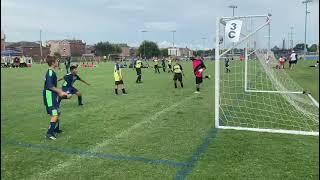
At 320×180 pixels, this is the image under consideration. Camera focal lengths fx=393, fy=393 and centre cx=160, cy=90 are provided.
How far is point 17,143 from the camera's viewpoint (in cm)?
759

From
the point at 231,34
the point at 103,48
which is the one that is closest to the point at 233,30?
the point at 231,34

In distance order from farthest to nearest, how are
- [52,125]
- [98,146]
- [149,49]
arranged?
1. [149,49]
2. [52,125]
3. [98,146]

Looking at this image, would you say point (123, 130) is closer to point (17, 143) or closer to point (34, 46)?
point (17, 143)

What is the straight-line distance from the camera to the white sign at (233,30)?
8.87 meters

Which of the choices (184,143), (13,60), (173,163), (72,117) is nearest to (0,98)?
(173,163)

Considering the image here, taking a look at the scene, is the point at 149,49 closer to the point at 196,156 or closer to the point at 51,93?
the point at 51,93

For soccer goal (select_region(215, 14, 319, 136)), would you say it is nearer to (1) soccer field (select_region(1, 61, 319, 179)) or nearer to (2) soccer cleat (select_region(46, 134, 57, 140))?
(1) soccer field (select_region(1, 61, 319, 179))

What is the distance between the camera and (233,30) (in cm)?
Result: 891

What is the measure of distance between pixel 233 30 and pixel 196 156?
3.57m

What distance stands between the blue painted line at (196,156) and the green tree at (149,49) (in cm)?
10714

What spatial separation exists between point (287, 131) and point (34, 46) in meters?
108

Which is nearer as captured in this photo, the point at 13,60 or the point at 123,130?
the point at 123,130

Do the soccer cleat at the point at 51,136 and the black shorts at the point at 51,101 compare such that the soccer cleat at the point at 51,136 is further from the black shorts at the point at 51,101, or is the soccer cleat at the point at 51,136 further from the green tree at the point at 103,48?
the green tree at the point at 103,48

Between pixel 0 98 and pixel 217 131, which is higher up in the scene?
pixel 0 98
